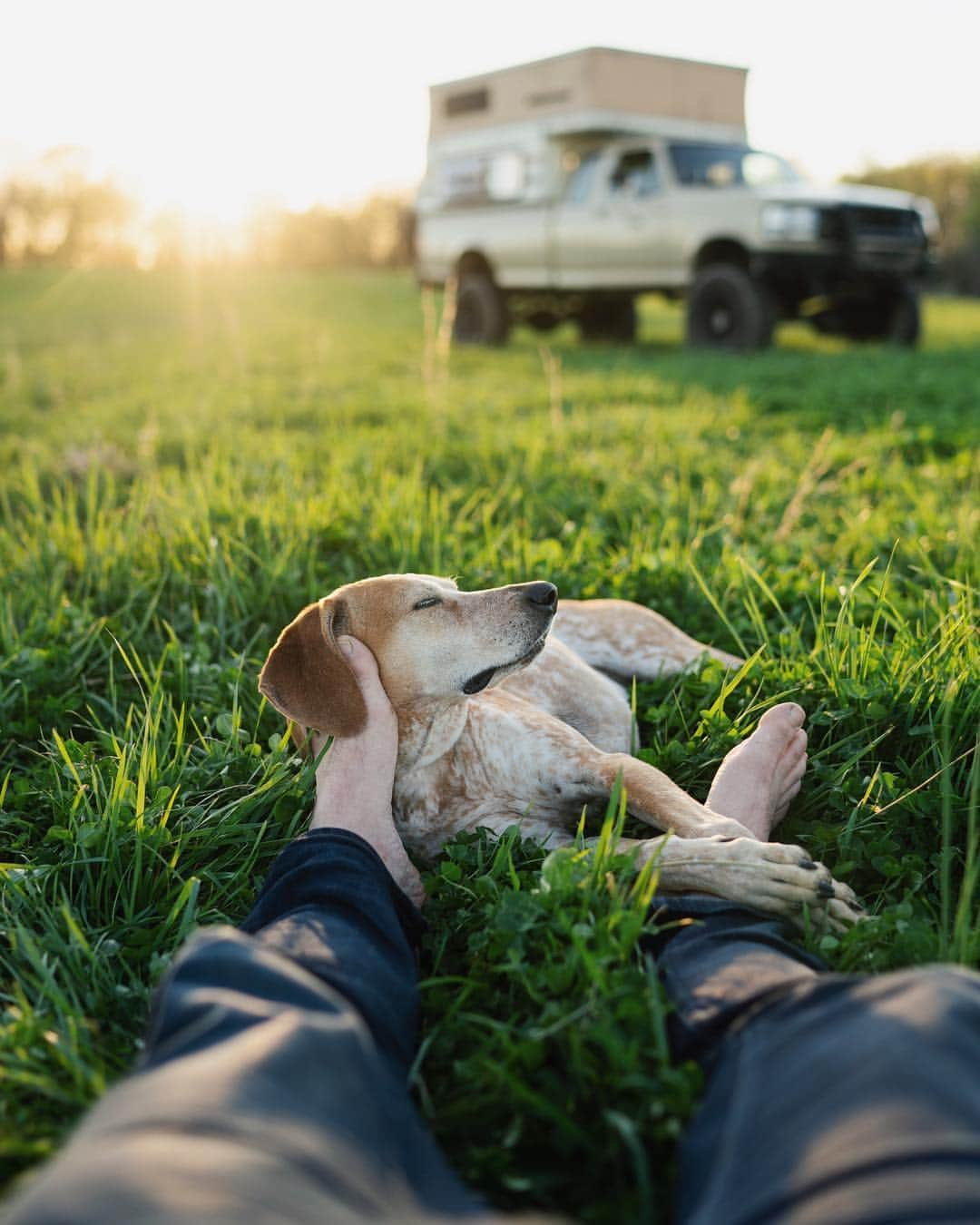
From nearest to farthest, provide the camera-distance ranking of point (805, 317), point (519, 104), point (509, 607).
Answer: point (509, 607), point (805, 317), point (519, 104)

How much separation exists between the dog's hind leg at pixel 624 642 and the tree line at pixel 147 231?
128 ft

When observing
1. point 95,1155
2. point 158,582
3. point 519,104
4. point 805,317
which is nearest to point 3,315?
point 519,104

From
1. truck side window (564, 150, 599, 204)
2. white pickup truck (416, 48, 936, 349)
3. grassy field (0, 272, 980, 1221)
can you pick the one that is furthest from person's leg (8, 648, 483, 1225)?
truck side window (564, 150, 599, 204)

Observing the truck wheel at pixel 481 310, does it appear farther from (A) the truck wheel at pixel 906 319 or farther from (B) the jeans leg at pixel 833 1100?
(B) the jeans leg at pixel 833 1100

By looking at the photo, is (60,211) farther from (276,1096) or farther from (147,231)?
(276,1096)

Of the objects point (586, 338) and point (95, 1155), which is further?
point (586, 338)

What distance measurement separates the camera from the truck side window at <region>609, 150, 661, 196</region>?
1254 cm

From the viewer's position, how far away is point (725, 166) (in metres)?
12.3

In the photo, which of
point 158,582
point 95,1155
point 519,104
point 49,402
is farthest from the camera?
point 519,104

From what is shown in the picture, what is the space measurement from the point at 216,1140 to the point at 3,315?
76.3 feet

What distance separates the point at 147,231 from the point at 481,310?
34021 mm

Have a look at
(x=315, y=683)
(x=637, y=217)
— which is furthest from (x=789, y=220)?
(x=315, y=683)

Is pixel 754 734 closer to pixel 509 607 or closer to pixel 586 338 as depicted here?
pixel 509 607

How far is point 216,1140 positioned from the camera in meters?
1.16
